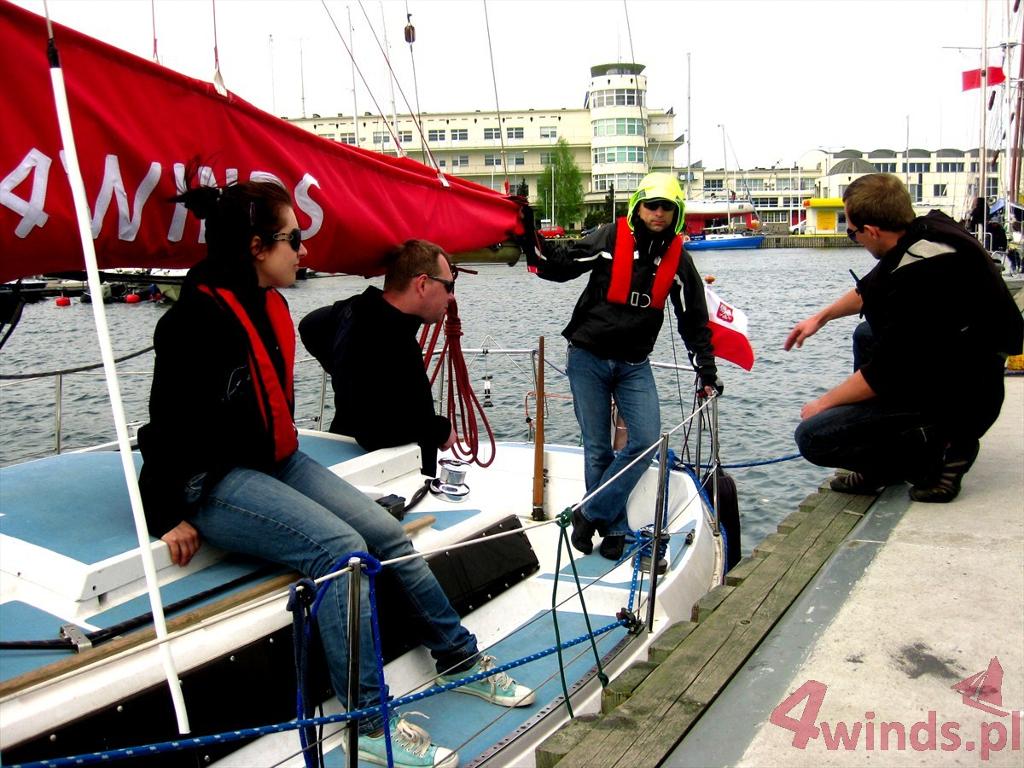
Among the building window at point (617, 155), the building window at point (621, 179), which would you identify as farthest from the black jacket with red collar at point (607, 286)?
the building window at point (621, 179)

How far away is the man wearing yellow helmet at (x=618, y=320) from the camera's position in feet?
17.3

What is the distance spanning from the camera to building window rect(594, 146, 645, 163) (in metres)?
67.1

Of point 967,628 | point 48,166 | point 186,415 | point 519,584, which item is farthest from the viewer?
point 519,584

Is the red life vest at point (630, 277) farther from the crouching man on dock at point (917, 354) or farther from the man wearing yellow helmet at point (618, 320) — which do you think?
the crouching man on dock at point (917, 354)

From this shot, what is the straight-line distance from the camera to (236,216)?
10.3 ft

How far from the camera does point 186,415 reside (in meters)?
3.01

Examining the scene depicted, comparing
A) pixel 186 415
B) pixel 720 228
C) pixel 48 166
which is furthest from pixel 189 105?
pixel 720 228

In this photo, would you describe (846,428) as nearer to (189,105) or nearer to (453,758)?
(453,758)

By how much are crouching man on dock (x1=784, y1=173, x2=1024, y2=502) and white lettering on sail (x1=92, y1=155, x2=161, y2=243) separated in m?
3.77

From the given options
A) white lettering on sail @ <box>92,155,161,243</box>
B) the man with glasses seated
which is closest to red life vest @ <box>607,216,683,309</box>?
the man with glasses seated

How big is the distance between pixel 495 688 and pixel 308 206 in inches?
86.6

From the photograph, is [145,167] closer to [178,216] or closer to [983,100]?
[178,216]

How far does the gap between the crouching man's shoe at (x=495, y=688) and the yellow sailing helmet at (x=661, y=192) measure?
2755mm

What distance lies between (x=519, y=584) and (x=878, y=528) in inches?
78.1
